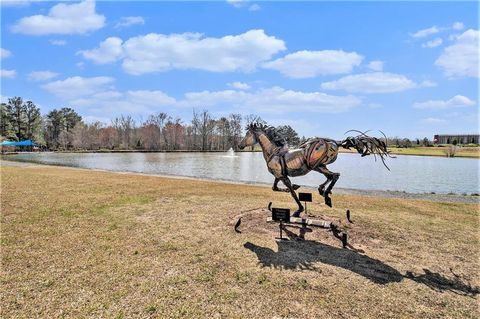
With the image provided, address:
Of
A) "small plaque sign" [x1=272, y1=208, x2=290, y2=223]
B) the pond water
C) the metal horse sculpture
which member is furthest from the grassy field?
the pond water

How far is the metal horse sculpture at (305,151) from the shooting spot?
6.73 meters

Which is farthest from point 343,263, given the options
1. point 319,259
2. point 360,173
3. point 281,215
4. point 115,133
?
point 115,133

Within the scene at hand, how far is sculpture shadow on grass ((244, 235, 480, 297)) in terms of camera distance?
4.93m

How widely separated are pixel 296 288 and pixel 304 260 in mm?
1199

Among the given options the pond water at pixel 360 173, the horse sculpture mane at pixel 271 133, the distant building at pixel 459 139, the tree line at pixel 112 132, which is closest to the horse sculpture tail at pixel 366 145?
the horse sculpture mane at pixel 271 133

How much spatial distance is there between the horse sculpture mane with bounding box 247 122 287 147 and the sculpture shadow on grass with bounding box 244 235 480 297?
2473mm

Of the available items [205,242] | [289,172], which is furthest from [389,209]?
[205,242]

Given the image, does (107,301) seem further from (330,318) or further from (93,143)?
(93,143)

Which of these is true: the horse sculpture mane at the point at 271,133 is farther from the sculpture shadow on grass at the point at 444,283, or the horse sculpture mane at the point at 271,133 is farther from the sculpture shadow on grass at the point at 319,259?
the sculpture shadow on grass at the point at 444,283

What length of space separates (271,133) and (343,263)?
11.8 ft

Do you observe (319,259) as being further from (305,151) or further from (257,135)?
(257,135)

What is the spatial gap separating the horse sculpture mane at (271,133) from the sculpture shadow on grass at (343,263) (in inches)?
97.4

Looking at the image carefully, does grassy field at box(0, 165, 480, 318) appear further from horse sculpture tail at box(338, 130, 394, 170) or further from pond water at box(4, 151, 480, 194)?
pond water at box(4, 151, 480, 194)

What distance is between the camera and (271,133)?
7824 mm
